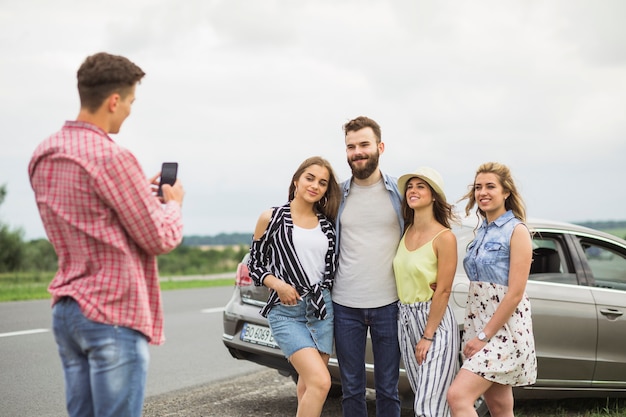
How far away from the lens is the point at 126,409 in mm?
2697

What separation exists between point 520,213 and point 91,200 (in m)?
2.64

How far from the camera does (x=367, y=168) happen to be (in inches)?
179

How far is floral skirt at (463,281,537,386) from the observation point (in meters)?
4.08

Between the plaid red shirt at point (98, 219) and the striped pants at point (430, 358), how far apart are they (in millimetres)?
1984

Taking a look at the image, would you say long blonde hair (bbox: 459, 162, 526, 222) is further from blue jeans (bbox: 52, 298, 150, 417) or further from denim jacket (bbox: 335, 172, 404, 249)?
blue jeans (bbox: 52, 298, 150, 417)

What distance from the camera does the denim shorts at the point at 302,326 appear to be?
431 centimetres

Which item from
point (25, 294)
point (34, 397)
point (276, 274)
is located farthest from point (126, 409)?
point (25, 294)

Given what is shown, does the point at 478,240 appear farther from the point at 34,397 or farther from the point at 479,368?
the point at 34,397

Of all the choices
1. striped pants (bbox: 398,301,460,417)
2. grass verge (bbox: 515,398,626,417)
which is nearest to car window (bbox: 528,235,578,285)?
grass verge (bbox: 515,398,626,417)

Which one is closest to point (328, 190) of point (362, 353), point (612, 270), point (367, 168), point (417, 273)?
point (367, 168)

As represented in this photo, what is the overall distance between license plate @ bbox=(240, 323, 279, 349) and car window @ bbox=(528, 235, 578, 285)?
222cm

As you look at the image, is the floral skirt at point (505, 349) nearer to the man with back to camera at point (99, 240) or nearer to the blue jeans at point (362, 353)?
the blue jeans at point (362, 353)

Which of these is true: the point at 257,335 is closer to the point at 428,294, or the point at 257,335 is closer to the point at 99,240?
the point at 428,294

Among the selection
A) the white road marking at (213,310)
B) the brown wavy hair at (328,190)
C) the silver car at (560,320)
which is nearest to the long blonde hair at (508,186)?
the brown wavy hair at (328,190)
